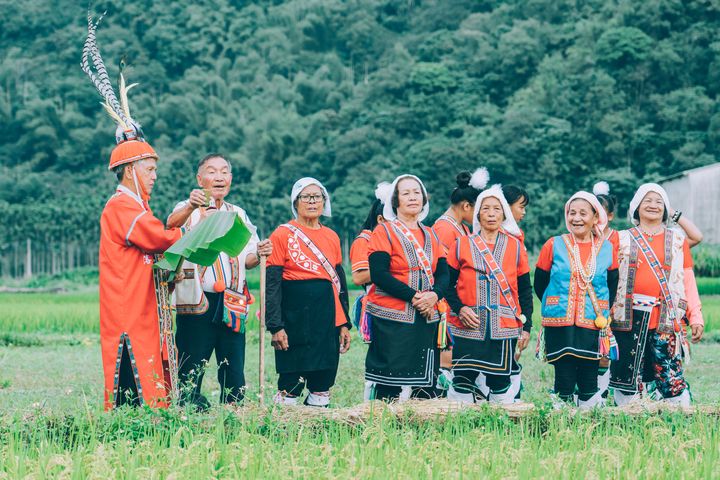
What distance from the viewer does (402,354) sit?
5926mm

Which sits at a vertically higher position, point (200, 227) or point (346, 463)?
point (200, 227)

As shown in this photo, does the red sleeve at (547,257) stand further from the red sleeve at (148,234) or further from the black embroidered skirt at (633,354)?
the red sleeve at (148,234)

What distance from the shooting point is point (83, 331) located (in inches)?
592

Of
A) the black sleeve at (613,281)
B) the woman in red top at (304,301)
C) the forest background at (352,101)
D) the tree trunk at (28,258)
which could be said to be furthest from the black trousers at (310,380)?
the tree trunk at (28,258)

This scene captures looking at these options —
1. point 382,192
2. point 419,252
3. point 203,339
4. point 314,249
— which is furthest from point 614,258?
point 203,339

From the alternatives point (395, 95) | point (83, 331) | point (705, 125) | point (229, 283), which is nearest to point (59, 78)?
point (395, 95)

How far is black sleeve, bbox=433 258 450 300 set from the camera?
6.05 metres

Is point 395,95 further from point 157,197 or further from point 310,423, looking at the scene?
point 310,423

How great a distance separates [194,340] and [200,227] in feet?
3.23

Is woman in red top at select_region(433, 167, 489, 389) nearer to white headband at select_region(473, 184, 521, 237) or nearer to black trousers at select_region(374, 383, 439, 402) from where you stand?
white headband at select_region(473, 184, 521, 237)

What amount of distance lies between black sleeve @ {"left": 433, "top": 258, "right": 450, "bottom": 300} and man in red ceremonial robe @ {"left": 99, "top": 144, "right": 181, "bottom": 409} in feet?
5.75

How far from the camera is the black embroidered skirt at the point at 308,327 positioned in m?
6.08

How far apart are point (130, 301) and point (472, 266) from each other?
7.52ft

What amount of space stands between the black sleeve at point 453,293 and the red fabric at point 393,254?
0.33m
